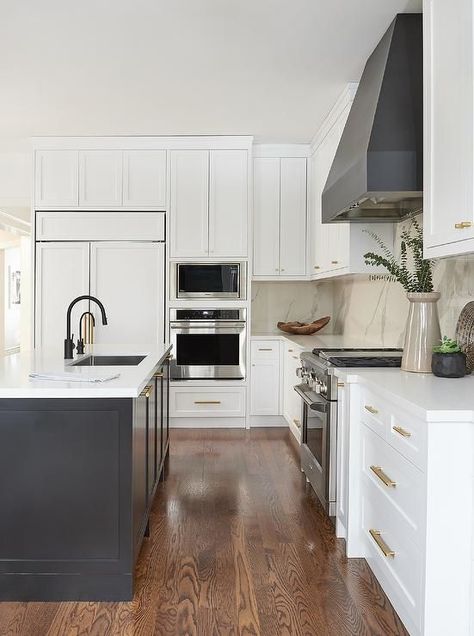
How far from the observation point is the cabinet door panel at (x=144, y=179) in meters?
5.44

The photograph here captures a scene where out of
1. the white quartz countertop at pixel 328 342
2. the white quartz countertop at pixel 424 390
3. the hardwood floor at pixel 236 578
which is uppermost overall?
the white quartz countertop at pixel 328 342

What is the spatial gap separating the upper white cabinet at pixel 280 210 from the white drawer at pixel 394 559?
134 inches

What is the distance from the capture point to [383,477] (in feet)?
7.47

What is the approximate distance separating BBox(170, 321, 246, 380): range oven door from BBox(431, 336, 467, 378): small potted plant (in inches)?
119

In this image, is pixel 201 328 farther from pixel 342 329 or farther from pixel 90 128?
pixel 90 128

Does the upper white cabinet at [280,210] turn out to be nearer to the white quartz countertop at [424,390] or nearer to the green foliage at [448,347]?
the white quartz countertop at [424,390]

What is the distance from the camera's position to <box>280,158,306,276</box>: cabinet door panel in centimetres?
568

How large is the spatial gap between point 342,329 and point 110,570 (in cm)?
388

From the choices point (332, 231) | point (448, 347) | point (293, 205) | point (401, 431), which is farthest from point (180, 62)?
point (401, 431)

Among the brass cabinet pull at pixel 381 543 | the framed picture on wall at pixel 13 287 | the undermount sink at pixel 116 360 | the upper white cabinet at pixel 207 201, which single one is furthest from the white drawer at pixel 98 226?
the framed picture on wall at pixel 13 287

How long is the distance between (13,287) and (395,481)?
37.6 feet

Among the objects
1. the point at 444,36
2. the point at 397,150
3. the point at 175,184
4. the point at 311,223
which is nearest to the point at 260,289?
the point at 311,223

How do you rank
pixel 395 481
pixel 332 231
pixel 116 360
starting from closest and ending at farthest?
pixel 395 481
pixel 116 360
pixel 332 231

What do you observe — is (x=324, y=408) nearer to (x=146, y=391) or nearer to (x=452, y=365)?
(x=452, y=365)
